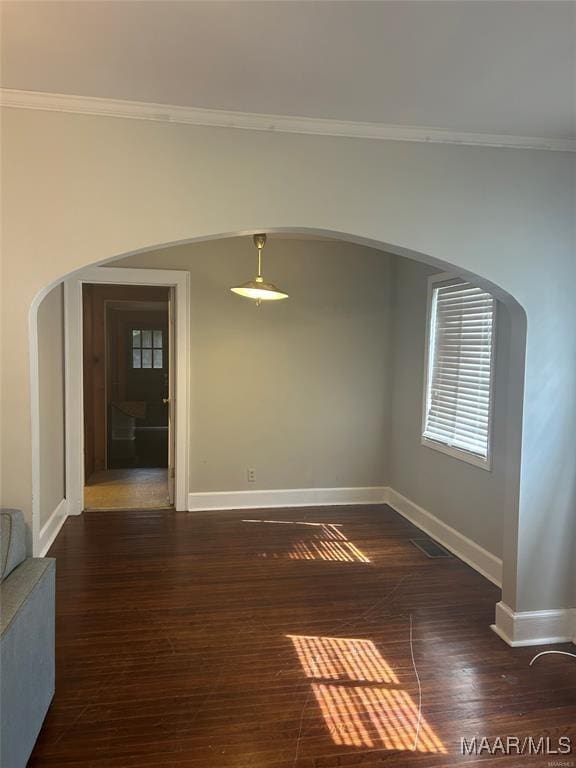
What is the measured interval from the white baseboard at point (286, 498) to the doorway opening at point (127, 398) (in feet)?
1.28

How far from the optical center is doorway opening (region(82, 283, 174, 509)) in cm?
553

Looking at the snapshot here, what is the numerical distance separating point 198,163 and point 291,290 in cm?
265

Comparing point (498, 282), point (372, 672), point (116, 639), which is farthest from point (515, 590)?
point (116, 639)

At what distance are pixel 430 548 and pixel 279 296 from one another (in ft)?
7.66

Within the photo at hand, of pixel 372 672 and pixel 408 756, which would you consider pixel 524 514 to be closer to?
pixel 372 672

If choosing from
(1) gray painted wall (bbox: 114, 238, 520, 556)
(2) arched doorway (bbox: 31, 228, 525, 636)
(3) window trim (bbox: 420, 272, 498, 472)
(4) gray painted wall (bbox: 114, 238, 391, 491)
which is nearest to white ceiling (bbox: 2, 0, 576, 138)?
(2) arched doorway (bbox: 31, 228, 525, 636)

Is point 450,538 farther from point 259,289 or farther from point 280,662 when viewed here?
point 259,289

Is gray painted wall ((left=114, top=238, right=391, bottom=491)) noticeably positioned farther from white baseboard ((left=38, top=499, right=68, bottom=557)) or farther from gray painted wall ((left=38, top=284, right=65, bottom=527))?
white baseboard ((left=38, top=499, right=68, bottom=557))

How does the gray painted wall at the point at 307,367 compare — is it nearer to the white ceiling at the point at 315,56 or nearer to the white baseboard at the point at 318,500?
the white baseboard at the point at 318,500

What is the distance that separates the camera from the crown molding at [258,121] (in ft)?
7.53

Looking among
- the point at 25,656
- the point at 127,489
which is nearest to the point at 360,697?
the point at 25,656

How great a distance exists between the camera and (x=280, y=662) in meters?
2.64

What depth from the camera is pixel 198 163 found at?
2455mm

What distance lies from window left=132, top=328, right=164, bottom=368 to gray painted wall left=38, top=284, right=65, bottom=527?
20.3ft
